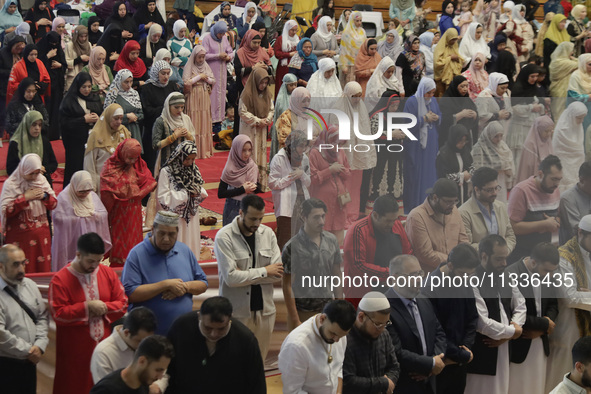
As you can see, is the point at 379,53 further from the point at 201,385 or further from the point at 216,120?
the point at 201,385

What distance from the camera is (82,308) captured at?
5.45m

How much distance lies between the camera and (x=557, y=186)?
7043 mm

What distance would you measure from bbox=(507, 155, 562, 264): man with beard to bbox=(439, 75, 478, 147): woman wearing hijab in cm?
188

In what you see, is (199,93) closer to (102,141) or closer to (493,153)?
(102,141)

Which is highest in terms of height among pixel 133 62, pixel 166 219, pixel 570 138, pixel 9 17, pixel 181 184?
pixel 9 17

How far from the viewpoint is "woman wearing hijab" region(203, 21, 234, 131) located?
12406 millimetres

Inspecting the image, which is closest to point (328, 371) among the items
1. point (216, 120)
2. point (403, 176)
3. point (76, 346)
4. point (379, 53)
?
point (76, 346)

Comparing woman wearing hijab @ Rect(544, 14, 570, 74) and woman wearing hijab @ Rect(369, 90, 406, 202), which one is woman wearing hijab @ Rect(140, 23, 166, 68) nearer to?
woman wearing hijab @ Rect(369, 90, 406, 202)

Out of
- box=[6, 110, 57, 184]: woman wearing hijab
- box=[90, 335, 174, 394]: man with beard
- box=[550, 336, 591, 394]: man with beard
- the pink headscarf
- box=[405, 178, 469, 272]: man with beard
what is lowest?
box=[550, 336, 591, 394]: man with beard

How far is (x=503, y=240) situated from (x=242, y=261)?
5.35 ft

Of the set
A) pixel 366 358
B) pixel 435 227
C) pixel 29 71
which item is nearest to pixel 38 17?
pixel 29 71

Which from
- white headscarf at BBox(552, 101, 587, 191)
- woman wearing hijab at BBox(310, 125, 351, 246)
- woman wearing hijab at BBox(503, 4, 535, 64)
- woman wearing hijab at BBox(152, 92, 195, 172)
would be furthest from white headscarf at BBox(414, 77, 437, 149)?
woman wearing hijab at BBox(503, 4, 535, 64)

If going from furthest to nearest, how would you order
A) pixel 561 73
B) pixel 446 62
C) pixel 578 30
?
1. pixel 578 30
2. pixel 446 62
3. pixel 561 73

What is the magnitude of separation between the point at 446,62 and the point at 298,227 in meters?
5.49
